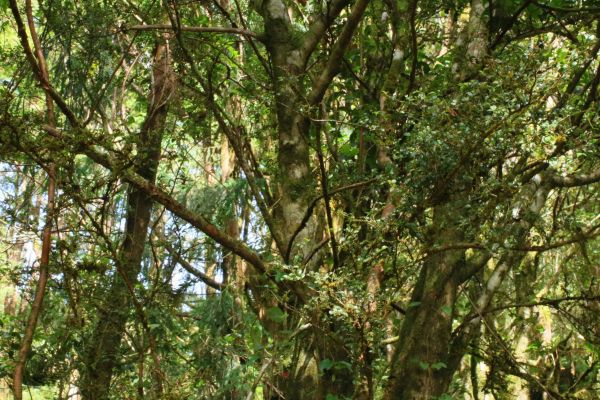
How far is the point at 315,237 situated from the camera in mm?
4047

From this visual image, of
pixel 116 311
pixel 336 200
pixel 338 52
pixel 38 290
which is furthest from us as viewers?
pixel 336 200

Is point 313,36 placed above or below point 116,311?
above

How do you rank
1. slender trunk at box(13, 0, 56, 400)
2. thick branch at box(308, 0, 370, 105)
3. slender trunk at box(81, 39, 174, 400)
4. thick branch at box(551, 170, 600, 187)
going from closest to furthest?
slender trunk at box(13, 0, 56, 400)
thick branch at box(308, 0, 370, 105)
thick branch at box(551, 170, 600, 187)
slender trunk at box(81, 39, 174, 400)

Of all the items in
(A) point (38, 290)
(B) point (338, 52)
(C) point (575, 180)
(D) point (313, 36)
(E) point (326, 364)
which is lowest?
(E) point (326, 364)

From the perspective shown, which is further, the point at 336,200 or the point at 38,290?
the point at 336,200

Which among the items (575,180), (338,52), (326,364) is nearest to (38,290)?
(326,364)

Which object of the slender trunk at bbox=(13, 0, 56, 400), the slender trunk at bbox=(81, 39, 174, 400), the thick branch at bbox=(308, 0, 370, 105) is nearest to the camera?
the slender trunk at bbox=(13, 0, 56, 400)

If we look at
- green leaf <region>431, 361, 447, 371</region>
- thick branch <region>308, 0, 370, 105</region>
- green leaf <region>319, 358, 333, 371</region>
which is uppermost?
thick branch <region>308, 0, 370, 105</region>

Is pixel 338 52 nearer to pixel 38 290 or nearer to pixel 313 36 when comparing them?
pixel 313 36

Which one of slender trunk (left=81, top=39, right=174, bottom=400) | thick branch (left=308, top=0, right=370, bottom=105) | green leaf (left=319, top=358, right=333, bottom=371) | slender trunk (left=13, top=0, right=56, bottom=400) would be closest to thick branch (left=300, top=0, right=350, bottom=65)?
thick branch (left=308, top=0, right=370, bottom=105)

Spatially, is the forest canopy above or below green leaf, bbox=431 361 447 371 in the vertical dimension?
above

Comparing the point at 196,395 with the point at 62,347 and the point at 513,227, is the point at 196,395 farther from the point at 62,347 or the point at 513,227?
the point at 513,227

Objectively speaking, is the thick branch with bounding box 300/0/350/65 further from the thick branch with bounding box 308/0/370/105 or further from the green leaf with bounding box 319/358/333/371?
the green leaf with bounding box 319/358/333/371

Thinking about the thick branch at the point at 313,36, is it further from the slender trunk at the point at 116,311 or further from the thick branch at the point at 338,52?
the slender trunk at the point at 116,311
